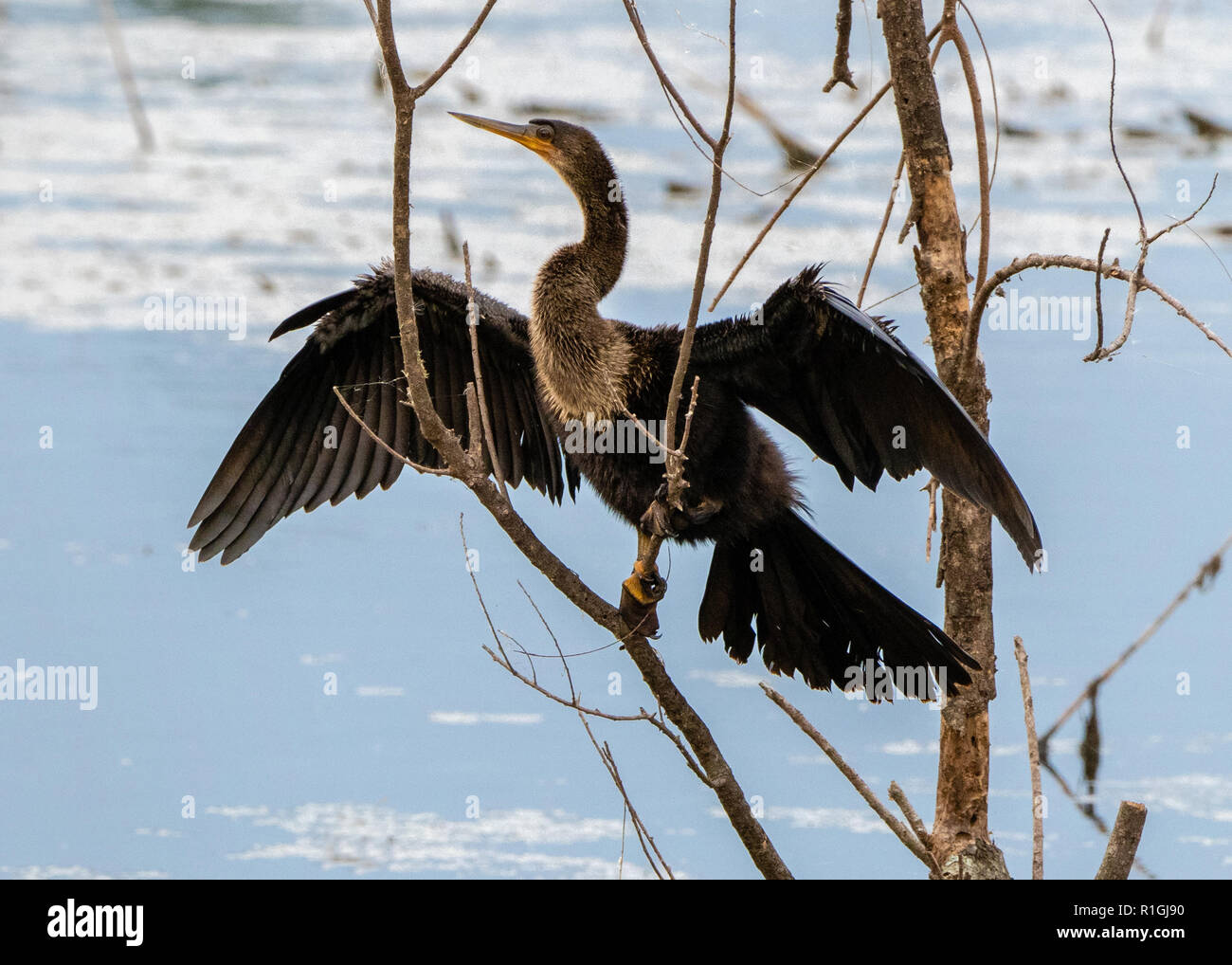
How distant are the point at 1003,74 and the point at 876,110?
2.46 ft

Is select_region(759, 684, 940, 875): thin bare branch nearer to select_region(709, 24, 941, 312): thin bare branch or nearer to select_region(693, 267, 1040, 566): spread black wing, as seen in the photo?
select_region(693, 267, 1040, 566): spread black wing

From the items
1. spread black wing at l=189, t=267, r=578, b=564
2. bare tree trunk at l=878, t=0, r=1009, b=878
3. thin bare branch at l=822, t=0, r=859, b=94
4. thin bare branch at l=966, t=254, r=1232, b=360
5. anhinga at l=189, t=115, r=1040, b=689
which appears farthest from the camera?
spread black wing at l=189, t=267, r=578, b=564

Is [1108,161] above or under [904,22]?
above

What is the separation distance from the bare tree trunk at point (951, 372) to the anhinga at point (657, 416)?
0.12 m

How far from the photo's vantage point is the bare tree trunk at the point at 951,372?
10.7 ft

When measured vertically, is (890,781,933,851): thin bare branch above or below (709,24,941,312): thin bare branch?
below

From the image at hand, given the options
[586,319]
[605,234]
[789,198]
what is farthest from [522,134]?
[789,198]

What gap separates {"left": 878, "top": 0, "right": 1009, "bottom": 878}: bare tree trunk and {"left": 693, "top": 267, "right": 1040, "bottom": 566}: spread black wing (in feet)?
0.62

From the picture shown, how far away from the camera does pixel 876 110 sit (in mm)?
9016

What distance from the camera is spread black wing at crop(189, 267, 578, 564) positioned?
12.4 feet

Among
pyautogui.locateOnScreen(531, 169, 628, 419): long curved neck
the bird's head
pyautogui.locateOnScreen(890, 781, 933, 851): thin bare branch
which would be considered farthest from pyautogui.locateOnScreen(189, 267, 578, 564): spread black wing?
pyautogui.locateOnScreen(890, 781, 933, 851): thin bare branch

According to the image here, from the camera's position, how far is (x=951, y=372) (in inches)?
128
